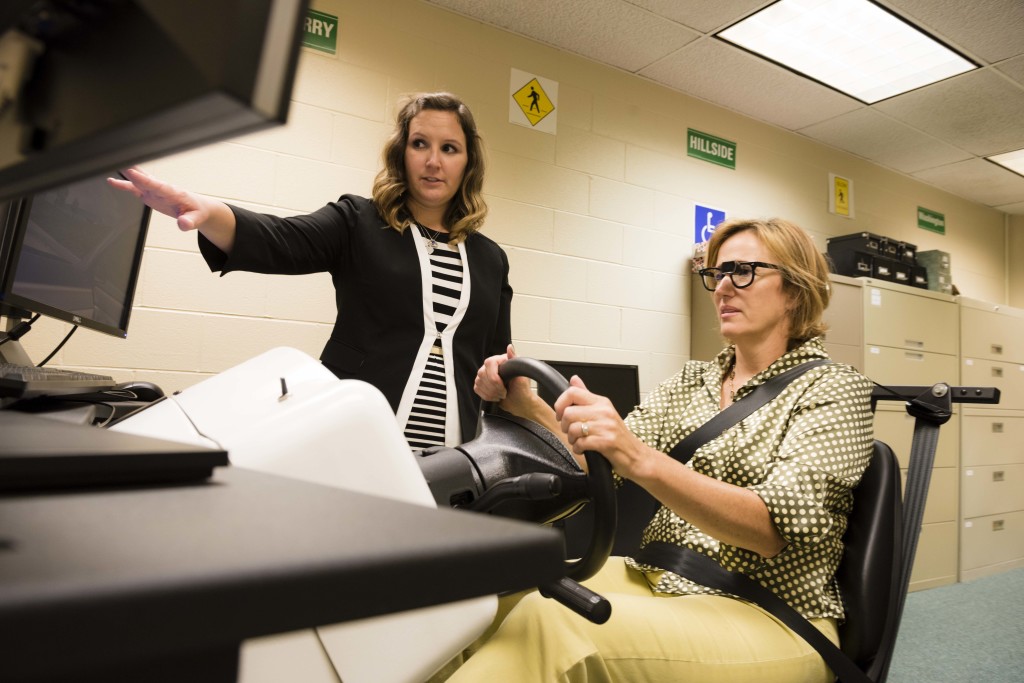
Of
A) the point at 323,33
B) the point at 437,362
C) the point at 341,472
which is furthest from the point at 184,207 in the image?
the point at 323,33

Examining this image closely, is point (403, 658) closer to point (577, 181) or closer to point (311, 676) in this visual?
point (311, 676)

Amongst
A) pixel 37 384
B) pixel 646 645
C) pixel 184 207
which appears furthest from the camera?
pixel 184 207

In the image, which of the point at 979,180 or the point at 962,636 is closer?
the point at 962,636

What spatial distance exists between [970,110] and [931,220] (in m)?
1.38

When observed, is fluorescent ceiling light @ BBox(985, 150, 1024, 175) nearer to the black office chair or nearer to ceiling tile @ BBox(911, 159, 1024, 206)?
ceiling tile @ BBox(911, 159, 1024, 206)

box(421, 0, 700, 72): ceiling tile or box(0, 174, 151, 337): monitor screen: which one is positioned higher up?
box(421, 0, 700, 72): ceiling tile

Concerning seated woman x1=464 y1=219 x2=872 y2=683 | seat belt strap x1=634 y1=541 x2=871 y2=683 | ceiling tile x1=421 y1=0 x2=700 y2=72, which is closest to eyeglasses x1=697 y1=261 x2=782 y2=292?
seated woman x1=464 y1=219 x2=872 y2=683

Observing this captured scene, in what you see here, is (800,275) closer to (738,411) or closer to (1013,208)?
(738,411)

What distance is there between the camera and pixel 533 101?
120 inches

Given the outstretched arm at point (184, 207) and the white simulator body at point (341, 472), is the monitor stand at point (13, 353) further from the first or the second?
the white simulator body at point (341, 472)

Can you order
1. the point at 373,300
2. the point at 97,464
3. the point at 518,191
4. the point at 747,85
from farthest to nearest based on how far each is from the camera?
1. the point at 747,85
2. the point at 518,191
3. the point at 373,300
4. the point at 97,464

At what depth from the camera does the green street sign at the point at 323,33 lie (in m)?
2.47

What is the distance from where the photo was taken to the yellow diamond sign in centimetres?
302

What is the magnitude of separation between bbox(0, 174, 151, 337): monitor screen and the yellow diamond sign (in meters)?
1.89
